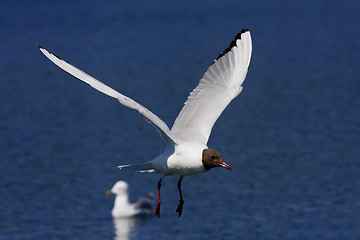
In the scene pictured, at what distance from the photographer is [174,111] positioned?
26.3 m

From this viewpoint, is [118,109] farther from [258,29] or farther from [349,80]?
[258,29]

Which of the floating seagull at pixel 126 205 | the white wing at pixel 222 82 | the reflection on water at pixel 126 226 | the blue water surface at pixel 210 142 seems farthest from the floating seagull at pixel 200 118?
the floating seagull at pixel 126 205

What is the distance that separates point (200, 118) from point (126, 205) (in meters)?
8.09

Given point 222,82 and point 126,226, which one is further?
point 126,226

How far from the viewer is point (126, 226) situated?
1627cm

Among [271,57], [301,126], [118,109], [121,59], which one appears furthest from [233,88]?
[121,59]

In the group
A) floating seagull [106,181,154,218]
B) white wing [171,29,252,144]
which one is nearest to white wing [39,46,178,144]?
white wing [171,29,252,144]

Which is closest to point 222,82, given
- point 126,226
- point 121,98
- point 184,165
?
point 184,165

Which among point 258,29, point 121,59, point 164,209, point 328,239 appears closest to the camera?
point 328,239

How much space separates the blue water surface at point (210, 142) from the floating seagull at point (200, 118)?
217 inches

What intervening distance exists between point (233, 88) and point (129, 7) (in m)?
78.9

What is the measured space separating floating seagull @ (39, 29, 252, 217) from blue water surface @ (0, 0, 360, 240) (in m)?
5.52

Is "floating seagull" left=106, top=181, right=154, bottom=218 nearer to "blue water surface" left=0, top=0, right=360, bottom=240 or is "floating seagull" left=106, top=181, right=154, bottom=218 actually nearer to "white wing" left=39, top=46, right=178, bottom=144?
"blue water surface" left=0, top=0, right=360, bottom=240

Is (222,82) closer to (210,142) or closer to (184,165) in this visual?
(184,165)
